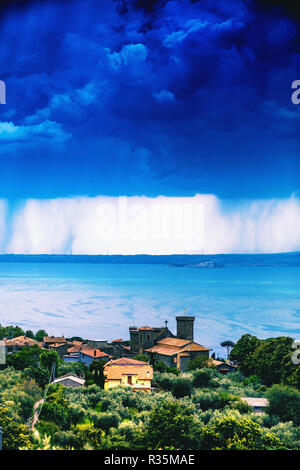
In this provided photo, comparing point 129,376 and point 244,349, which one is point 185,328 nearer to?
point 244,349

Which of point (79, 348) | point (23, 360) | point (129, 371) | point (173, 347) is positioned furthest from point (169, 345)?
point (129, 371)

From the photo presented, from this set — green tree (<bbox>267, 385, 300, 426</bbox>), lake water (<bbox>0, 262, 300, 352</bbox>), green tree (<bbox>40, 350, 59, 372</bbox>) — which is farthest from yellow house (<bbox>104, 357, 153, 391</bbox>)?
lake water (<bbox>0, 262, 300, 352</bbox>)

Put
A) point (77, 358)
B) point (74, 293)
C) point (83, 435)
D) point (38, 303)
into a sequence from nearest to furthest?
point (83, 435), point (77, 358), point (38, 303), point (74, 293)

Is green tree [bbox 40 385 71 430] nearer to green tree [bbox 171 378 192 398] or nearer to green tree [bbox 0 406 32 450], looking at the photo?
green tree [bbox 0 406 32 450]

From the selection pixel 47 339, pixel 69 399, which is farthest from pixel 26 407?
pixel 47 339

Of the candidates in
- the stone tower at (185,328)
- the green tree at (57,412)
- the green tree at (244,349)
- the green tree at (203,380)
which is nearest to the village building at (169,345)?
the stone tower at (185,328)
